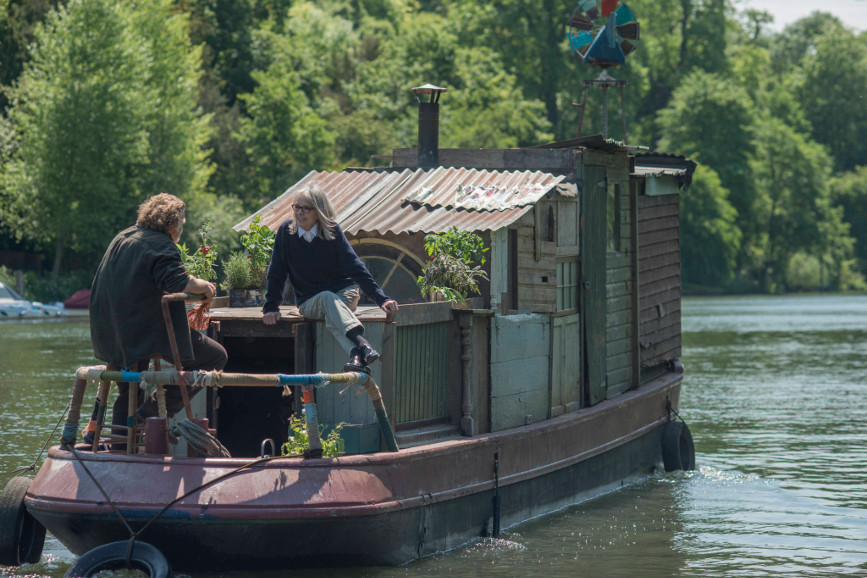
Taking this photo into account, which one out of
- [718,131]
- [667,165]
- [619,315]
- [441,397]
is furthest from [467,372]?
[718,131]

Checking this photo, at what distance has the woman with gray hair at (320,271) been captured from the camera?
10.0 meters

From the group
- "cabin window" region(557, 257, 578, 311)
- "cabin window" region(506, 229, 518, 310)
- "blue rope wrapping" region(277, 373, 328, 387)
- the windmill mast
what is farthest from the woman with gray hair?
the windmill mast

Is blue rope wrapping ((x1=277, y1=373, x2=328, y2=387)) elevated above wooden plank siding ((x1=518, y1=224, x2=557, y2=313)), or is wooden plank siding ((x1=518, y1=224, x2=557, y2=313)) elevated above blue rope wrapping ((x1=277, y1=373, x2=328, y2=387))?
wooden plank siding ((x1=518, y1=224, x2=557, y2=313))

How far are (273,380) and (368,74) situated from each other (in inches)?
2385

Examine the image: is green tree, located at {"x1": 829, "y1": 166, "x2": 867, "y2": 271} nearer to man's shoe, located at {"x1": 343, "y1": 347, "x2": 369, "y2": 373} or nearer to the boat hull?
the boat hull

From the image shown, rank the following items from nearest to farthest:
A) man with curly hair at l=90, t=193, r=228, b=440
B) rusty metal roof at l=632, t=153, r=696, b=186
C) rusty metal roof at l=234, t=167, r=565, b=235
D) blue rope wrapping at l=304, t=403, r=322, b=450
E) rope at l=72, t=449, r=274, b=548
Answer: rope at l=72, t=449, r=274, b=548, man with curly hair at l=90, t=193, r=228, b=440, blue rope wrapping at l=304, t=403, r=322, b=450, rusty metal roof at l=234, t=167, r=565, b=235, rusty metal roof at l=632, t=153, r=696, b=186

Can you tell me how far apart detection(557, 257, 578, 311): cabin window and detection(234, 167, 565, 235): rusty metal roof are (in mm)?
1042

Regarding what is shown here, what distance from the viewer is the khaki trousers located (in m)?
10.0

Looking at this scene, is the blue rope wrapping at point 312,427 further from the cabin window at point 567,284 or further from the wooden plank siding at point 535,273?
the cabin window at point 567,284

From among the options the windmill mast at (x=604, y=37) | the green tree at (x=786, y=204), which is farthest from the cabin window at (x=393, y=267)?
the green tree at (x=786, y=204)

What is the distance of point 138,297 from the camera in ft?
31.5

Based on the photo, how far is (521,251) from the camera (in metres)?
12.5

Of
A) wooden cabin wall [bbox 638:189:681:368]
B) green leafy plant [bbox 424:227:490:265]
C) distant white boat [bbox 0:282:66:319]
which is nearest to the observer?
green leafy plant [bbox 424:227:490:265]

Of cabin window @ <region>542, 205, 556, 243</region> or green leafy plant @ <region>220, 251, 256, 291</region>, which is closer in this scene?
green leafy plant @ <region>220, 251, 256, 291</region>
